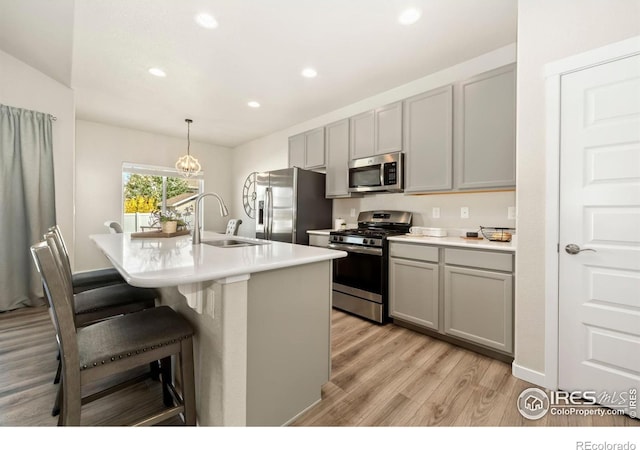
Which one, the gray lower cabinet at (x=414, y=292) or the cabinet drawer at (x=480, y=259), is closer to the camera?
the cabinet drawer at (x=480, y=259)

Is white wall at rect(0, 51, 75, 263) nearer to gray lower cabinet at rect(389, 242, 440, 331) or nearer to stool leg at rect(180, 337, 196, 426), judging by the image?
stool leg at rect(180, 337, 196, 426)

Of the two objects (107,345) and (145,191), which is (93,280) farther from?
(145,191)

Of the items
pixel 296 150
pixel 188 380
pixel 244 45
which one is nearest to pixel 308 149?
pixel 296 150

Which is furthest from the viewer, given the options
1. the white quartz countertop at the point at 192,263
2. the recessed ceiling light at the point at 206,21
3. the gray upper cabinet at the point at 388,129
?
the gray upper cabinet at the point at 388,129

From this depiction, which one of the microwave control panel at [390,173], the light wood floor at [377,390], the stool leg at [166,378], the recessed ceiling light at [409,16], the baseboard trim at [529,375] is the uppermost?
the recessed ceiling light at [409,16]

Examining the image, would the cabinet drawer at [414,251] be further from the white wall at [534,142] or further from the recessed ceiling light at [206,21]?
the recessed ceiling light at [206,21]

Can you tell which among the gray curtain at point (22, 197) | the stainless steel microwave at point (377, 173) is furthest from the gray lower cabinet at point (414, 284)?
the gray curtain at point (22, 197)

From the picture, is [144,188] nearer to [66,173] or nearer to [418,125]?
[66,173]

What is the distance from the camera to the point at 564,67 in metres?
1.70

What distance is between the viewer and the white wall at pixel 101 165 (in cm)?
460

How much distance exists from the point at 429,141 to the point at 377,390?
229 cm

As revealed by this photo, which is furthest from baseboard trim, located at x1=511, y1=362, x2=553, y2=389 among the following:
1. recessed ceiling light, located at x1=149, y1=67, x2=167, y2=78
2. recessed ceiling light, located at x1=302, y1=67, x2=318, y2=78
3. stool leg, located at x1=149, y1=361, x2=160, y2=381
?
recessed ceiling light, located at x1=149, y1=67, x2=167, y2=78

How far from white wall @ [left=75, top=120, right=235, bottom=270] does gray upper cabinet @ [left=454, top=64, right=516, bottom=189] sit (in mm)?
5168

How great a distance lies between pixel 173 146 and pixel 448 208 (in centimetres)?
516
